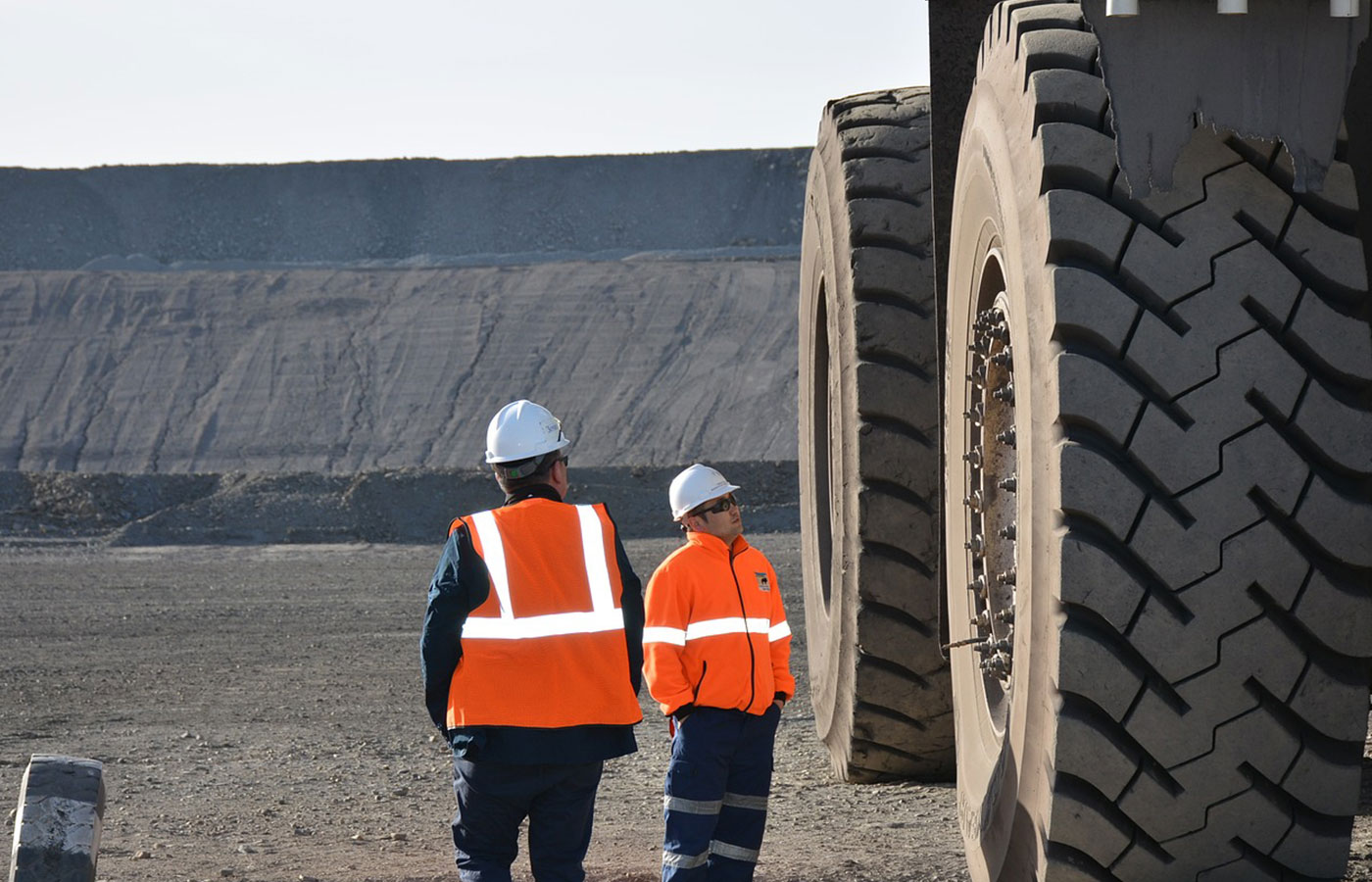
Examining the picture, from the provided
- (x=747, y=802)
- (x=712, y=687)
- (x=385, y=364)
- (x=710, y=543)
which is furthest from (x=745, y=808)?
(x=385, y=364)

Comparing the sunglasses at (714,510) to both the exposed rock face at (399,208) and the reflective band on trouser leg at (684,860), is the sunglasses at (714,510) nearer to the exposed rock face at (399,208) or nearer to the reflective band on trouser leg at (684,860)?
the reflective band on trouser leg at (684,860)

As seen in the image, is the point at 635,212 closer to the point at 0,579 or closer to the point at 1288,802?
the point at 0,579

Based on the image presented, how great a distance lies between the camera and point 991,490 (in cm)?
414

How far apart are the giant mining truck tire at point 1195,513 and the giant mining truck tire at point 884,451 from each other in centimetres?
234

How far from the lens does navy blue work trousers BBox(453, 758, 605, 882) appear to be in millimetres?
4027

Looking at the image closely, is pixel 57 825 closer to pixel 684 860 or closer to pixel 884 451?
pixel 684 860

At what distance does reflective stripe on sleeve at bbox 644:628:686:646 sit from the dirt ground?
0.83 metres

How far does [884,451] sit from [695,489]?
0.91m

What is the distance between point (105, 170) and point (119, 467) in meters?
23.8

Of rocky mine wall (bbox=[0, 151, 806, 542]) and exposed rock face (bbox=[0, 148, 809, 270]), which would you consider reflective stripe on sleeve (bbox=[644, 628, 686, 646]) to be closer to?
rocky mine wall (bbox=[0, 151, 806, 542])

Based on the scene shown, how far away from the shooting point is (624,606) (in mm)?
4191

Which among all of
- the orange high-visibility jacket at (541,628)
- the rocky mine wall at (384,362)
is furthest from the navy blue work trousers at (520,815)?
the rocky mine wall at (384,362)

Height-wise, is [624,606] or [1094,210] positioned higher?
[1094,210]

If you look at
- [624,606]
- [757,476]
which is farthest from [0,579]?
[624,606]
